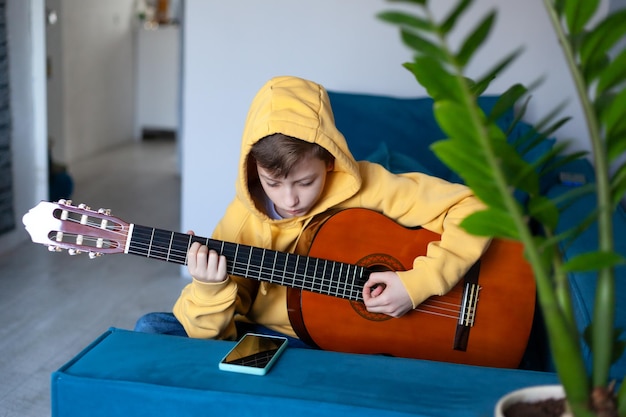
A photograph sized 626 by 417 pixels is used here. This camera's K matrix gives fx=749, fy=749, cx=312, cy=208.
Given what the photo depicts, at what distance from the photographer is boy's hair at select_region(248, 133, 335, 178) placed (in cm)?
146

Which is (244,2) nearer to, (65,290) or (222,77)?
(222,77)

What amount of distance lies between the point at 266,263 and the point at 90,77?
14.1ft

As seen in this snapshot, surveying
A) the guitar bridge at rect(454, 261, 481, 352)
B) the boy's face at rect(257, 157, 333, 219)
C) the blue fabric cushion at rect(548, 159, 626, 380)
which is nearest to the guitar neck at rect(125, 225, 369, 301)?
the boy's face at rect(257, 157, 333, 219)

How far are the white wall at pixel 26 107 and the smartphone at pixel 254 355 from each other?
2.23m

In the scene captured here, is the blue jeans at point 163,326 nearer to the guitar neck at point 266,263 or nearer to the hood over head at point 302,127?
the guitar neck at point 266,263

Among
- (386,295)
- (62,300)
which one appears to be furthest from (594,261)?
(62,300)

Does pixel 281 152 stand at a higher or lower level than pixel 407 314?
higher

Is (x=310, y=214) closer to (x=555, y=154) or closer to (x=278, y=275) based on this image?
(x=278, y=275)

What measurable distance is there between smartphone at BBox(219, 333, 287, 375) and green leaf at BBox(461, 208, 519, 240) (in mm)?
476

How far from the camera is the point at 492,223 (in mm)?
801

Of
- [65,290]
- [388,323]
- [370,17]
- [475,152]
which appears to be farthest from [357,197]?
[65,290]

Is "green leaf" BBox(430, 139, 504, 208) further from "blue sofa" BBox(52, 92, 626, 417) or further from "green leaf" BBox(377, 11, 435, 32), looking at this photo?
"blue sofa" BBox(52, 92, 626, 417)

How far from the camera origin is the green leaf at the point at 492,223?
0.80 meters

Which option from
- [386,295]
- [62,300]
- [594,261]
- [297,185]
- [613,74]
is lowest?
[62,300]
